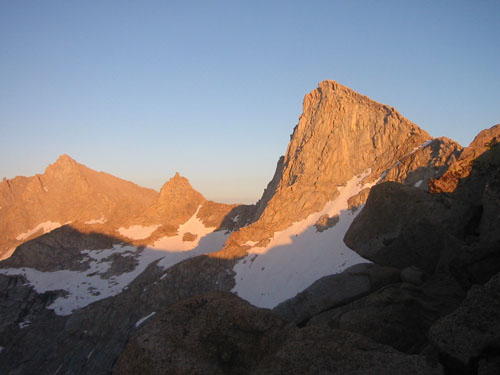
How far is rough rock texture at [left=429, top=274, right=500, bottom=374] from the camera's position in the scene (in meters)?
4.84

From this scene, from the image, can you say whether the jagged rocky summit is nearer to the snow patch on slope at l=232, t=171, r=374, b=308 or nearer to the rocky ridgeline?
the rocky ridgeline

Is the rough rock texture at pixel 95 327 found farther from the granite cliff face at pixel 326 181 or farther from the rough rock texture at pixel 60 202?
the rough rock texture at pixel 60 202

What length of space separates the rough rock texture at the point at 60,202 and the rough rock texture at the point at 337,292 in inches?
4686

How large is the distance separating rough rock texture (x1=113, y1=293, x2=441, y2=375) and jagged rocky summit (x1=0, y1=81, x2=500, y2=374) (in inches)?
1.0

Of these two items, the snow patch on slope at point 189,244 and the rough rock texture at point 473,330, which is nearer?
the rough rock texture at point 473,330

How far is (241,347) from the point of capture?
6270 millimetres

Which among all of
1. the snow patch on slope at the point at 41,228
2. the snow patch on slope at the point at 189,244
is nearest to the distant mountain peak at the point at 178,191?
the snow patch on slope at the point at 189,244

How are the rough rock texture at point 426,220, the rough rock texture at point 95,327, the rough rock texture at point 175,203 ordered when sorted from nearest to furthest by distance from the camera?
the rough rock texture at point 426,220
the rough rock texture at point 95,327
the rough rock texture at point 175,203

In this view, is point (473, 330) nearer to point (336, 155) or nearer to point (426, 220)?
point (426, 220)

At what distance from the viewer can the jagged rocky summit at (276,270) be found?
609 centimetres

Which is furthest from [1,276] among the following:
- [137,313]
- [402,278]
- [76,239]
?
[402,278]

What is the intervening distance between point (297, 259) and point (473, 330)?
48.2 metres

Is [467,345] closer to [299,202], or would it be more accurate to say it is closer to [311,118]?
[299,202]

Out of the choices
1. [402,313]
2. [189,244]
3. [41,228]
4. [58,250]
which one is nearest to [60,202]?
[41,228]
